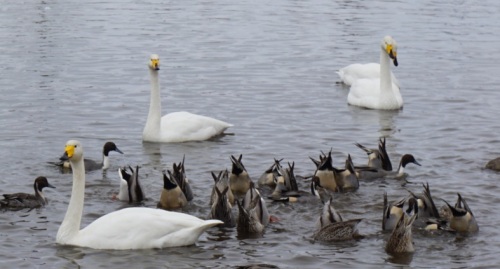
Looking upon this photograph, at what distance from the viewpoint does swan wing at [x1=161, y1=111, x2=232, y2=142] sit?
16125mm

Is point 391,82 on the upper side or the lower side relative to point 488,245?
upper

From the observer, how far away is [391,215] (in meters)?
11.5

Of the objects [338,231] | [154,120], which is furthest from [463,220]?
[154,120]

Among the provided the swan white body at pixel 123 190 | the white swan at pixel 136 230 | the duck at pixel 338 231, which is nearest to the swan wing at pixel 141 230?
the white swan at pixel 136 230

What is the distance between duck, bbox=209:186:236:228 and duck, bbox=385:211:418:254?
1687 millimetres

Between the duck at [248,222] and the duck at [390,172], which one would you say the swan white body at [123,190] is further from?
the duck at [390,172]

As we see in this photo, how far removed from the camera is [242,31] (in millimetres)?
26844

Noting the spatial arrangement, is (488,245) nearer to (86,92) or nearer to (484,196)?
(484,196)

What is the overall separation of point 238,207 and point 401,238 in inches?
68.4

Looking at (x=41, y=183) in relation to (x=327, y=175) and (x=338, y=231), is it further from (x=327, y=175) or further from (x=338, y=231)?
(x=338, y=231)

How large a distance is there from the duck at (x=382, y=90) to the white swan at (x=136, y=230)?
26.5 ft

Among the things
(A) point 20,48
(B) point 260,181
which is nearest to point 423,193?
(B) point 260,181

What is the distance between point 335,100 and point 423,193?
739cm

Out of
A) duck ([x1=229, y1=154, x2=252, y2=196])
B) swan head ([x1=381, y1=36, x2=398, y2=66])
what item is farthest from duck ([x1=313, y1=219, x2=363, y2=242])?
swan head ([x1=381, y1=36, x2=398, y2=66])
